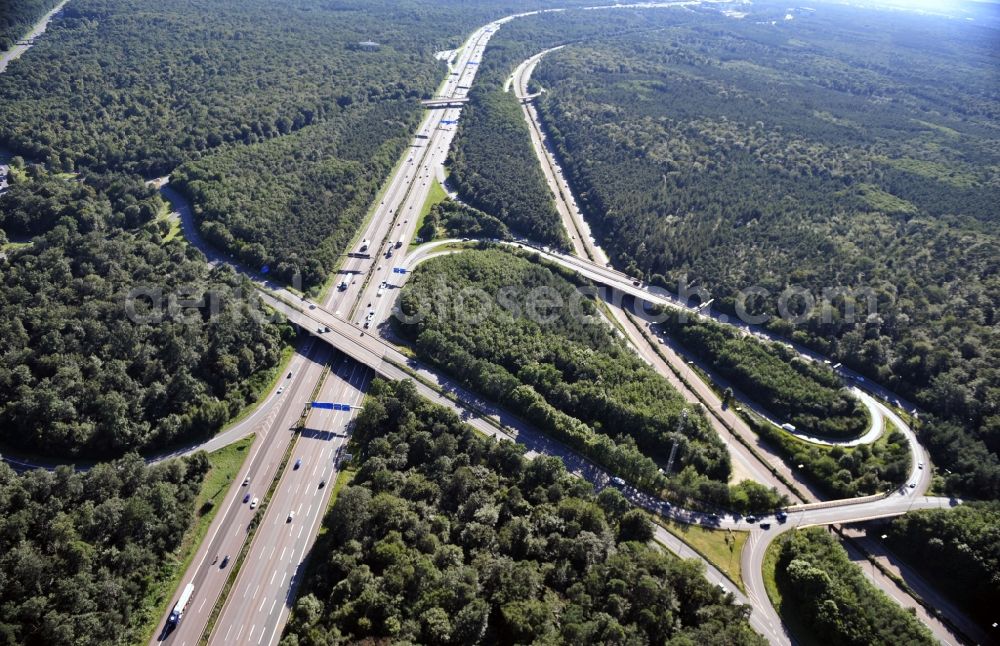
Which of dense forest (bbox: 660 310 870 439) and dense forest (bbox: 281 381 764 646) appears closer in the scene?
dense forest (bbox: 281 381 764 646)

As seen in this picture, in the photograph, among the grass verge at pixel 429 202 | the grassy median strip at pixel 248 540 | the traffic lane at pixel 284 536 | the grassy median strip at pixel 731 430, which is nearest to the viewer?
the grassy median strip at pixel 248 540

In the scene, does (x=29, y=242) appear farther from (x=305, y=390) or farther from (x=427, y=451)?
(x=427, y=451)

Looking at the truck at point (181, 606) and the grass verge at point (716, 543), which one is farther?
the grass verge at point (716, 543)

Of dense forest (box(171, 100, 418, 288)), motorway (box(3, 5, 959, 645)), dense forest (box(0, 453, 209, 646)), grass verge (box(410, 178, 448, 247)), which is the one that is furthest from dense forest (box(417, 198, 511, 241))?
dense forest (box(0, 453, 209, 646))

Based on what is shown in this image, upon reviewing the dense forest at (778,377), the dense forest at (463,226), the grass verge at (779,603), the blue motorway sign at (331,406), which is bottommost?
the grass verge at (779,603)

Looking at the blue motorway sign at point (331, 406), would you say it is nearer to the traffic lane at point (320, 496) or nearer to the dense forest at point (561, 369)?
the traffic lane at point (320, 496)

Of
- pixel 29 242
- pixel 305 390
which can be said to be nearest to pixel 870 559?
pixel 305 390

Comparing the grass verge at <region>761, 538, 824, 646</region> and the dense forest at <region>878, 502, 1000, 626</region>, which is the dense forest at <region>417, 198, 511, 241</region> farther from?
the dense forest at <region>878, 502, 1000, 626</region>

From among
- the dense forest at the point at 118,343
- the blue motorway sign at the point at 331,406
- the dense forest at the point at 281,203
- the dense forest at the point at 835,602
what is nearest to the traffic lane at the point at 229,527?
the blue motorway sign at the point at 331,406
